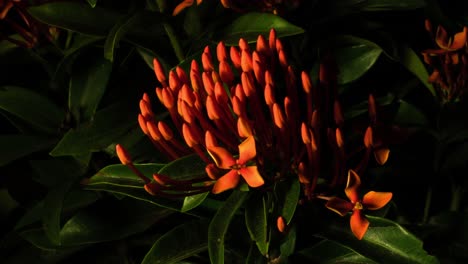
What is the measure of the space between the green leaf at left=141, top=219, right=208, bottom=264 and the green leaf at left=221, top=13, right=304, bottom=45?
22 centimetres

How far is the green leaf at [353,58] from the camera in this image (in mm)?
824

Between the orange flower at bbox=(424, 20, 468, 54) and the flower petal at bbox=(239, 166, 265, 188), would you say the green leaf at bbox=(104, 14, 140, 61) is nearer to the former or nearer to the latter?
the flower petal at bbox=(239, 166, 265, 188)

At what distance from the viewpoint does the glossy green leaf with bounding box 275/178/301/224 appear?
0.65 meters

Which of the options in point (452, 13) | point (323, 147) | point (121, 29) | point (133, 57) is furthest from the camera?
point (452, 13)

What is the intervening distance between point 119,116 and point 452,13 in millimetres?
604

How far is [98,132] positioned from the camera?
769mm

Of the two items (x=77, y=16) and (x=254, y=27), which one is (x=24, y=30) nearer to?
(x=77, y=16)

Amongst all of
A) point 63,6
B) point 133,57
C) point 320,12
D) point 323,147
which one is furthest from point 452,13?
point 63,6

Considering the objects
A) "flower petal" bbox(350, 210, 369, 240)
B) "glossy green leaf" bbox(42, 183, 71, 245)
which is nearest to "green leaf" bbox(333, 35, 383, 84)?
"flower petal" bbox(350, 210, 369, 240)

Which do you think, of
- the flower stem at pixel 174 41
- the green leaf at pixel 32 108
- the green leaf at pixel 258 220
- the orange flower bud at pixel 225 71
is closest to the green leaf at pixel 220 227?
the green leaf at pixel 258 220

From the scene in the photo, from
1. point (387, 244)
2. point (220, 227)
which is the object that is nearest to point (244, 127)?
point (220, 227)

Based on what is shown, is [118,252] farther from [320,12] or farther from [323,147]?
[320,12]

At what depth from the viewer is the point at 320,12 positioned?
2.83 ft

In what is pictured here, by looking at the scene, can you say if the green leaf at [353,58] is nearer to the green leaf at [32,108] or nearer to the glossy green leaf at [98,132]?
the glossy green leaf at [98,132]
